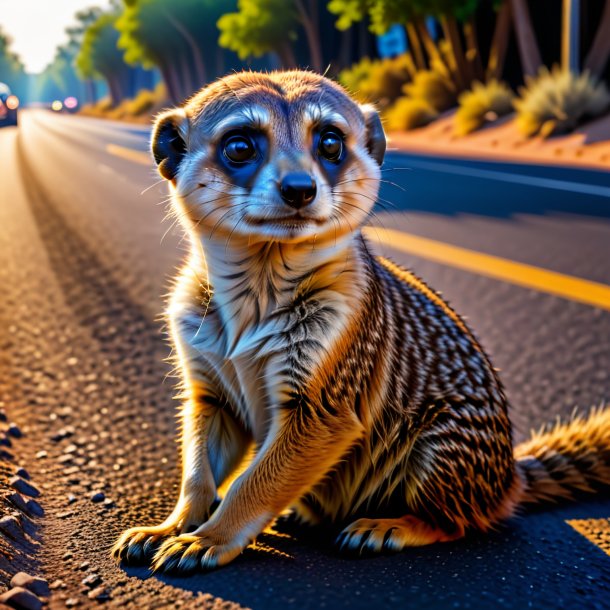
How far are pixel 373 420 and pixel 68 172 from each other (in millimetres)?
15980

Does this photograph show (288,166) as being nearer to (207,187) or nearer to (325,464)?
(207,187)

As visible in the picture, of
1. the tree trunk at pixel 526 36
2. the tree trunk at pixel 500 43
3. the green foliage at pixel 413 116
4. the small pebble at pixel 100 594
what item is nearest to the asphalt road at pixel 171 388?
the small pebble at pixel 100 594

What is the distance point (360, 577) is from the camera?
2385mm

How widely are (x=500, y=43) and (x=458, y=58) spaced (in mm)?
1617

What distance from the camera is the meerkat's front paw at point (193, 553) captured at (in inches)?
95.7

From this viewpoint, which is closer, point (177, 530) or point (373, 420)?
point (177, 530)

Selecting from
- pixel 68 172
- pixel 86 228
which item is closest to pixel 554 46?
pixel 68 172

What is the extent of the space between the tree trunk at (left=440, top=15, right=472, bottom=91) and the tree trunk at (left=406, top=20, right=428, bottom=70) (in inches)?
108

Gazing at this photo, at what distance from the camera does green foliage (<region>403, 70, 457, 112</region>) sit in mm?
27672

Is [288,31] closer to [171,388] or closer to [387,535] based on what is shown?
[171,388]

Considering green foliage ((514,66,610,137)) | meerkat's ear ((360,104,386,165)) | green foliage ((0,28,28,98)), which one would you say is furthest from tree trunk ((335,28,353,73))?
green foliage ((0,28,28,98))

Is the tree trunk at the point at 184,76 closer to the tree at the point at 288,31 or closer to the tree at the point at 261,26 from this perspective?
the tree at the point at 288,31

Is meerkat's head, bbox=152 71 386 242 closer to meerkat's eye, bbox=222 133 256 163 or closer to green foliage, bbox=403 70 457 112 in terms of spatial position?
meerkat's eye, bbox=222 133 256 163

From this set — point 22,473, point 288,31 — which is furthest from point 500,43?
point 22,473
